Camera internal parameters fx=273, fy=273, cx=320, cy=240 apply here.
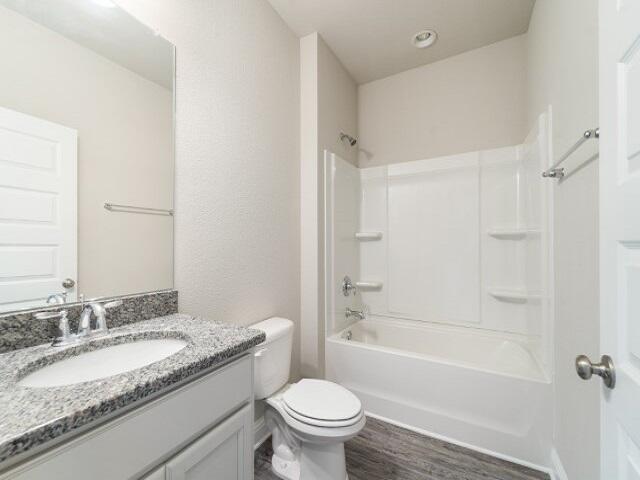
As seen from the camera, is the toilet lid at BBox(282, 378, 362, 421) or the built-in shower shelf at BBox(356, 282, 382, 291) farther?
the built-in shower shelf at BBox(356, 282, 382, 291)

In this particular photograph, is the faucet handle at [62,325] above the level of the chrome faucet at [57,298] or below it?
below

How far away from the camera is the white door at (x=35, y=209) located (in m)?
0.81

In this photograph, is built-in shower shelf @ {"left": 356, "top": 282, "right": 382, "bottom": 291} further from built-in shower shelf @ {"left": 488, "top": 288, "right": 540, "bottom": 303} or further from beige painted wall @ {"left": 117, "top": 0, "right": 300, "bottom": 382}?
built-in shower shelf @ {"left": 488, "top": 288, "right": 540, "bottom": 303}

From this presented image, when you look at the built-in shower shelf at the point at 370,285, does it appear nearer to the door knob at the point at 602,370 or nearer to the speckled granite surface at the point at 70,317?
the speckled granite surface at the point at 70,317

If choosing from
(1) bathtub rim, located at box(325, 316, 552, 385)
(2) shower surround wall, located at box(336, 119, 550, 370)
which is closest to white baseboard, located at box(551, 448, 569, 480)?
(1) bathtub rim, located at box(325, 316, 552, 385)

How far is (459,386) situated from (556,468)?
505mm

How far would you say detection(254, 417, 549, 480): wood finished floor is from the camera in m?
1.43

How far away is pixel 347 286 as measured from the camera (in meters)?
2.36

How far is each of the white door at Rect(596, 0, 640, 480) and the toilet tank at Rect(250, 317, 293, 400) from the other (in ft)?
4.01

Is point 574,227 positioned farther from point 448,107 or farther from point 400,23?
point 400,23

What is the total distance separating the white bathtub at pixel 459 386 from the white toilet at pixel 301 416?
0.54 m

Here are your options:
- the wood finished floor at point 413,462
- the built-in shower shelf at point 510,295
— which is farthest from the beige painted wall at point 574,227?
the built-in shower shelf at point 510,295

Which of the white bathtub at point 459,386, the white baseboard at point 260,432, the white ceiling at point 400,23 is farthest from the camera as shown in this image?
the white ceiling at point 400,23

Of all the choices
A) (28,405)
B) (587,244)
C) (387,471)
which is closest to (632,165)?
(587,244)
